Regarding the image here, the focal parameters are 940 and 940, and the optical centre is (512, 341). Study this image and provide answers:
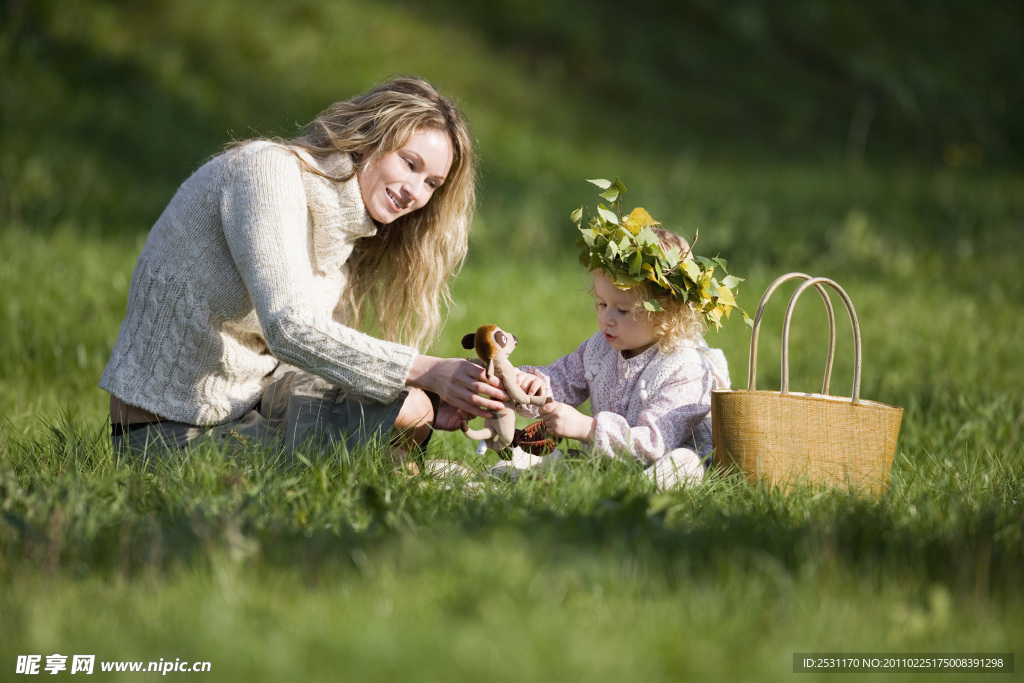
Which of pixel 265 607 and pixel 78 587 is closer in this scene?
pixel 265 607

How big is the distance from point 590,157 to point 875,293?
165 inches

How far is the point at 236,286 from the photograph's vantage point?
333 cm

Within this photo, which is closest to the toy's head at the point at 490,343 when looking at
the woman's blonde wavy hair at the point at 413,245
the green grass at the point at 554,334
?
the green grass at the point at 554,334

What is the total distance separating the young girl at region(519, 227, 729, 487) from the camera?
10.5 feet

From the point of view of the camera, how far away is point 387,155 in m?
3.40

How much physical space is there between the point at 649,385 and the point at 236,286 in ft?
4.97

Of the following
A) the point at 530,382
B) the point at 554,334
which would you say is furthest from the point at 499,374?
the point at 554,334

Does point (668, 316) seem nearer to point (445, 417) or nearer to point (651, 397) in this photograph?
point (651, 397)

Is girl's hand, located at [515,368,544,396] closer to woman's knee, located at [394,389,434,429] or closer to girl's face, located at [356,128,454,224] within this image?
woman's knee, located at [394,389,434,429]

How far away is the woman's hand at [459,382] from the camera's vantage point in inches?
119

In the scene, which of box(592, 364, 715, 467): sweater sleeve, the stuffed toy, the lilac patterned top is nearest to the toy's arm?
the stuffed toy

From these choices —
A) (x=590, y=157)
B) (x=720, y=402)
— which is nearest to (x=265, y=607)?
(x=720, y=402)

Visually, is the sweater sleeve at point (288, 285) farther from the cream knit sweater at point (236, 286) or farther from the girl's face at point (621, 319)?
the girl's face at point (621, 319)

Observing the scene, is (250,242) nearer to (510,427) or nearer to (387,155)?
(387,155)
